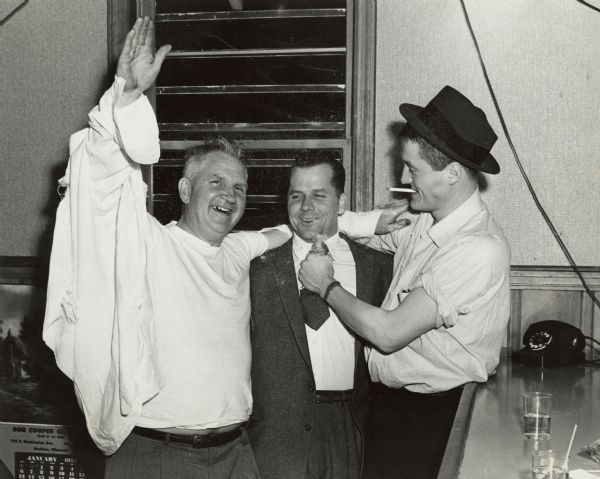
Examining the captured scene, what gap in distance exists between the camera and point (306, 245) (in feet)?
9.50

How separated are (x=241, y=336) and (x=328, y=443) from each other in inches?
21.9

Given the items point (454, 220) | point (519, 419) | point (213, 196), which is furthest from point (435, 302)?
point (213, 196)

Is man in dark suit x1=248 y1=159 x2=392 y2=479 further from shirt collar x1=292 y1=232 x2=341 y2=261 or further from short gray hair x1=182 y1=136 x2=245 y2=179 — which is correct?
short gray hair x1=182 y1=136 x2=245 y2=179

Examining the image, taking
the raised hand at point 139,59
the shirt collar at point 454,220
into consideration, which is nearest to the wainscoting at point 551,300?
the shirt collar at point 454,220

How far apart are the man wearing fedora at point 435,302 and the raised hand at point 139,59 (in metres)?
1.01

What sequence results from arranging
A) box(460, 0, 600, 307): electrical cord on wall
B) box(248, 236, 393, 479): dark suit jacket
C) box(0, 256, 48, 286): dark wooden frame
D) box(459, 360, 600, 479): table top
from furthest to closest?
box(0, 256, 48, 286): dark wooden frame → box(460, 0, 600, 307): electrical cord on wall → box(248, 236, 393, 479): dark suit jacket → box(459, 360, 600, 479): table top

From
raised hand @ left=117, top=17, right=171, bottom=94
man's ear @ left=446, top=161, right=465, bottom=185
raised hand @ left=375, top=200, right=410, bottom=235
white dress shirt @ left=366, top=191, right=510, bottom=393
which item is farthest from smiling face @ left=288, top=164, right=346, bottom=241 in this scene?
raised hand @ left=117, top=17, right=171, bottom=94

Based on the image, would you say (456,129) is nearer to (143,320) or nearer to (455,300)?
(455,300)

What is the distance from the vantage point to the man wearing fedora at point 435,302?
7.95 feet

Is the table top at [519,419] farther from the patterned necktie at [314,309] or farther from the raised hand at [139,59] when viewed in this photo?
the raised hand at [139,59]

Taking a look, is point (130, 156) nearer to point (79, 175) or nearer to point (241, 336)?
point (79, 175)

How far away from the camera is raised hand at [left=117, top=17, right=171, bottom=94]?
6.33 ft

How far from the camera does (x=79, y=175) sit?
2.10 m

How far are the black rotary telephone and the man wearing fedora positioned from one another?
710 mm
